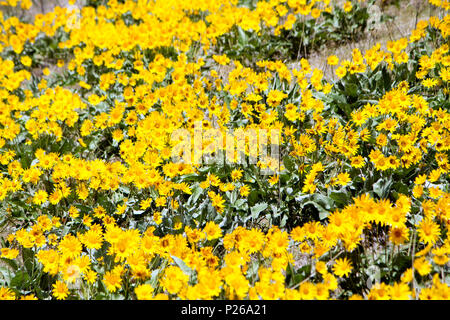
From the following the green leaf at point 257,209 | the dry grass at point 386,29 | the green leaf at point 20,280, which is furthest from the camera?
the dry grass at point 386,29

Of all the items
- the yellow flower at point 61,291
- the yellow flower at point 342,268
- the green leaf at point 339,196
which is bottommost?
the yellow flower at point 61,291

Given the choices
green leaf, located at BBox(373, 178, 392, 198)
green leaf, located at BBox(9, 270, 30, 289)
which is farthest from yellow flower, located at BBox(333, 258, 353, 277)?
green leaf, located at BBox(9, 270, 30, 289)

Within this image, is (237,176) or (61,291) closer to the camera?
(61,291)

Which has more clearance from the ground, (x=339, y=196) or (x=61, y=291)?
(x=339, y=196)

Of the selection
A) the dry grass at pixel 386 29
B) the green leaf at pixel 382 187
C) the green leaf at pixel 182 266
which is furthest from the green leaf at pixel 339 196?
the dry grass at pixel 386 29

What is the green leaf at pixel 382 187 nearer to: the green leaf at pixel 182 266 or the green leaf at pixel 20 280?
the green leaf at pixel 182 266

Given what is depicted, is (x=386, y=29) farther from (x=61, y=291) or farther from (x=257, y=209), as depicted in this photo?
(x=61, y=291)

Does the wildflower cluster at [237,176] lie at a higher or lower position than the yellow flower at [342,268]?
higher

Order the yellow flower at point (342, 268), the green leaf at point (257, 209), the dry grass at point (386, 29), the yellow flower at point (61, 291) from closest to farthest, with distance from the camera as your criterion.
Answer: the yellow flower at point (342, 268)
the yellow flower at point (61, 291)
the green leaf at point (257, 209)
the dry grass at point (386, 29)

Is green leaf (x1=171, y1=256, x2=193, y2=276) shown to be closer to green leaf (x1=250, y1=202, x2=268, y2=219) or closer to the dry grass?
green leaf (x1=250, y1=202, x2=268, y2=219)

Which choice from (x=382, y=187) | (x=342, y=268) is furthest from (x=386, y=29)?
(x=342, y=268)

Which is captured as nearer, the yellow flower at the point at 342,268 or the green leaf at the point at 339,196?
the yellow flower at the point at 342,268

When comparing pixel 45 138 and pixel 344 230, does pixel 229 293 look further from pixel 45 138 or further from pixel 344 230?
pixel 45 138

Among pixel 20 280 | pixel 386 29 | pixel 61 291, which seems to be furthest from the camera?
pixel 386 29
